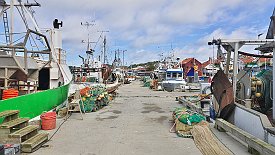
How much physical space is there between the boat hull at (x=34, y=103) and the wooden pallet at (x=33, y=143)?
1.55 m

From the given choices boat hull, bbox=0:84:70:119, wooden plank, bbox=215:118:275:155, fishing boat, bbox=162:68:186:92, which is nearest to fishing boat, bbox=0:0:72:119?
boat hull, bbox=0:84:70:119

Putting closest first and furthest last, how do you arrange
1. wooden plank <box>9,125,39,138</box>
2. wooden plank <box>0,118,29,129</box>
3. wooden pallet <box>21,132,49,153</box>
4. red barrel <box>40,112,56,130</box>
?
wooden pallet <box>21,132,49,153</box> → wooden plank <box>9,125,39,138</box> → wooden plank <box>0,118,29,129</box> → red barrel <box>40,112,56,130</box>

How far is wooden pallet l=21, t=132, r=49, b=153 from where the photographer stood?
6.68 meters

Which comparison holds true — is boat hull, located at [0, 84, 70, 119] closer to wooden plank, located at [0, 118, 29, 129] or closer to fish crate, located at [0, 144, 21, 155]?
wooden plank, located at [0, 118, 29, 129]

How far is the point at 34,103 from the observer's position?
10.7 meters

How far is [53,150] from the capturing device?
7039mm

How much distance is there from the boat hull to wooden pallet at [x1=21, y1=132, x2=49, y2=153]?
1.55 meters

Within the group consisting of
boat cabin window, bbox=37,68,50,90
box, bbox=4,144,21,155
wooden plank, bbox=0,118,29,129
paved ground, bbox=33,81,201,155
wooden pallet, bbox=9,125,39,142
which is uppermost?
boat cabin window, bbox=37,68,50,90

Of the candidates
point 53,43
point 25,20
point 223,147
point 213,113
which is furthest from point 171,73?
point 223,147

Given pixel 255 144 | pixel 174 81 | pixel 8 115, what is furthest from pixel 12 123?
pixel 174 81

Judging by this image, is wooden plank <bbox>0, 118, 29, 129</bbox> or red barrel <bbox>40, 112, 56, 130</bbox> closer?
wooden plank <bbox>0, 118, 29, 129</bbox>

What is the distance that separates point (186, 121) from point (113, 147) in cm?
284

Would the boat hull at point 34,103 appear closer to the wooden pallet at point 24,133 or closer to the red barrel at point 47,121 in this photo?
the red barrel at point 47,121

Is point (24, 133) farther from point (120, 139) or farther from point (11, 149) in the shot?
point (120, 139)
